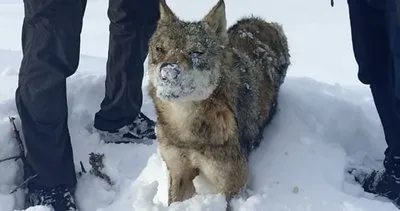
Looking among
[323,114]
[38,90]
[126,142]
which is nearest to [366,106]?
[323,114]

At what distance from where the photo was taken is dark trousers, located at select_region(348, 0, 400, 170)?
3.32 metres

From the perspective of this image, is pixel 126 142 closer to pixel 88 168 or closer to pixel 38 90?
pixel 88 168

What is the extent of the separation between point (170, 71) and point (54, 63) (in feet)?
2.46

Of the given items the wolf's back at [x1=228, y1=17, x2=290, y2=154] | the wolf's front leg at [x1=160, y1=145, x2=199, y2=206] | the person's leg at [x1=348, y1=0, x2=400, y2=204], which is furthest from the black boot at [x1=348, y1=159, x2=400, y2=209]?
the wolf's front leg at [x1=160, y1=145, x2=199, y2=206]

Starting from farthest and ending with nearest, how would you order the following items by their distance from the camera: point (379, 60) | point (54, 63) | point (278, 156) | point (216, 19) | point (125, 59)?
1. point (125, 59)
2. point (278, 156)
3. point (379, 60)
4. point (54, 63)
5. point (216, 19)

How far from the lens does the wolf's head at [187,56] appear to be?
2.90 meters

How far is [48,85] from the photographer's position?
3.37 metres

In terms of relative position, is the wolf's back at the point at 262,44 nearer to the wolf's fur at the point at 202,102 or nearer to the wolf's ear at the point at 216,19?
the wolf's fur at the point at 202,102

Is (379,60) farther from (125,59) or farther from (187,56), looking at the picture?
(125,59)

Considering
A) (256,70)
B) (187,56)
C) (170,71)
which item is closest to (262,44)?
(256,70)

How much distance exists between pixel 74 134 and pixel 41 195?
58cm

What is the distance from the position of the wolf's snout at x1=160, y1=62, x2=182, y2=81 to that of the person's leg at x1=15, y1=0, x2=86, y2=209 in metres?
0.69

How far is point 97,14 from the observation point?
27.1ft

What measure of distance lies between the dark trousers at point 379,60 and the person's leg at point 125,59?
1.14 metres
